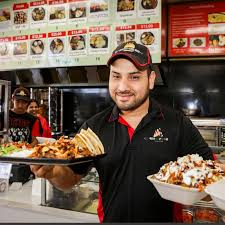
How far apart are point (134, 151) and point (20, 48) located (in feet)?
8.20

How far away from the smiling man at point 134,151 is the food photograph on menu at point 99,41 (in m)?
1.52

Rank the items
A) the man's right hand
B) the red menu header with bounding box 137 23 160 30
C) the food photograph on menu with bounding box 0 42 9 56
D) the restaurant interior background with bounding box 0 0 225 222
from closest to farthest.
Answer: the man's right hand, the red menu header with bounding box 137 23 160 30, the food photograph on menu with bounding box 0 42 9 56, the restaurant interior background with bounding box 0 0 225 222

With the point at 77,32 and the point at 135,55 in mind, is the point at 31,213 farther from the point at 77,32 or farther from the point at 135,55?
the point at 77,32

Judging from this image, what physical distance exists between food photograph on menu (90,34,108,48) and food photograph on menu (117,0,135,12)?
0.33m

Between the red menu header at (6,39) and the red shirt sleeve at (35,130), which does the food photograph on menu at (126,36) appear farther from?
the red shirt sleeve at (35,130)

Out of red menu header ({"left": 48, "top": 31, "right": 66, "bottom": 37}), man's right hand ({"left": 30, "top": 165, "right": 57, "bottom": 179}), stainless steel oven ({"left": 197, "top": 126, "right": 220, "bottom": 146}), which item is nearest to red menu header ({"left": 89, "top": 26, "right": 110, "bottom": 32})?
red menu header ({"left": 48, "top": 31, "right": 66, "bottom": 37})

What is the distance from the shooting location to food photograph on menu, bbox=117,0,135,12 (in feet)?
10.1

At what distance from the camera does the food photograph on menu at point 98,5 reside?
3160mm

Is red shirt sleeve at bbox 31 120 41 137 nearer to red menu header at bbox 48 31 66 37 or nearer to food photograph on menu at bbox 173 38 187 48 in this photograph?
red menu header at bbox 48 31 66 37

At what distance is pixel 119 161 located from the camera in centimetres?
161

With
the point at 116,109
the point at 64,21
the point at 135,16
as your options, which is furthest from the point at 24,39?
the point at 116,109

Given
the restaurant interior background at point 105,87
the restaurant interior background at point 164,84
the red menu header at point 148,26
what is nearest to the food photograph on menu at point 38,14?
the red menu header at point 148,26

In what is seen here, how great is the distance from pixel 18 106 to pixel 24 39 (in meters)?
0.97

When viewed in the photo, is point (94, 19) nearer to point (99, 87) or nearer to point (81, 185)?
→ point (81, 185)
